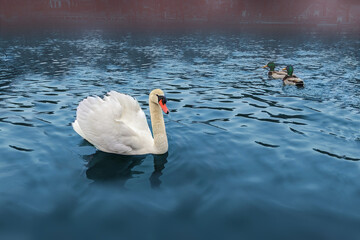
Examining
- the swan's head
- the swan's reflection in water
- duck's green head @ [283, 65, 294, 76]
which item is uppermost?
the swan's head

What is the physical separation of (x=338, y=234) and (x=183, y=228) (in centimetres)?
214

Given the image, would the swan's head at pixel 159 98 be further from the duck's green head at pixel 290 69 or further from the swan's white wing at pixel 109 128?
the duck's green head at pixel 290 69

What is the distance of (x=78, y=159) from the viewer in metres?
6.96

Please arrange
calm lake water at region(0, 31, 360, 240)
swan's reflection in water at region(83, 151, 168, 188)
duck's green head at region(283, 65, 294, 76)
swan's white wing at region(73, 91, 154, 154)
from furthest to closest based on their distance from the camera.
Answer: duck's green head at region(283, 65, 294, 76)
swan's white wing at region(73, 91, 154, 154)
swan's reflection in water at region(83, 151, 168, 188)
calm lake water at region(0, 31, 360, 240)

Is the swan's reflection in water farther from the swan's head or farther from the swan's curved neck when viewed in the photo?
the swan's head

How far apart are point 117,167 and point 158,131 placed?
3.62ft

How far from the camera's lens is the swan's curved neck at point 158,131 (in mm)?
7023

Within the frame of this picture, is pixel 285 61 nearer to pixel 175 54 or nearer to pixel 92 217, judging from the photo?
pixel 175 54

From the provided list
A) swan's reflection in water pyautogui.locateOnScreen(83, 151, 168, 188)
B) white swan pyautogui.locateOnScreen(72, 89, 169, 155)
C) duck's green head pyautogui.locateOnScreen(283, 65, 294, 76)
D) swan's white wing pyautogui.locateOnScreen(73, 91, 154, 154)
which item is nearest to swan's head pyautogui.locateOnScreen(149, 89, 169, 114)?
white swan pyautogui.locateOnScreen(72, 89, 169, 155)

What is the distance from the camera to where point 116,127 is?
21.8 feet

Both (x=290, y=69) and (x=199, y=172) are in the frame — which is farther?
(x=290, y=69)

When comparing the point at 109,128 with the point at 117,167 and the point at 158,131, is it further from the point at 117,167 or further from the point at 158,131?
the point at 158,131

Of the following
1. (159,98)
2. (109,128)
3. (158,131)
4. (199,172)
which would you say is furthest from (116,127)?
(199,172)

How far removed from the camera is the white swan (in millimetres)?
6633
